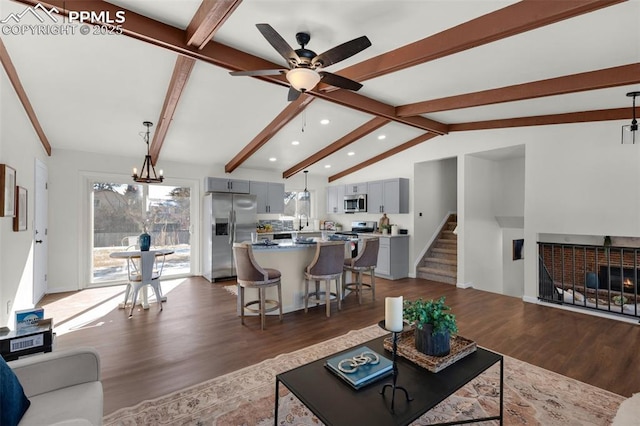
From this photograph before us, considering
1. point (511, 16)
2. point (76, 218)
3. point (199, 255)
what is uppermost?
point (511, 16)

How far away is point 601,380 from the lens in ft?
8.08

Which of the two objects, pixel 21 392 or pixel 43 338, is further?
pixel 43 338

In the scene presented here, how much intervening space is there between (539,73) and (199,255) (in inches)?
261

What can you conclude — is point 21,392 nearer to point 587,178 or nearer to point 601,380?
point 601,380

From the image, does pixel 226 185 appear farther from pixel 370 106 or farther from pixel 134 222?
pixel 370 106

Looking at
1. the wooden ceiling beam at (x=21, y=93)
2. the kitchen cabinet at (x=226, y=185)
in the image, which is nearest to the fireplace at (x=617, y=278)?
the kitchen cabinet at (x=226, y=185)

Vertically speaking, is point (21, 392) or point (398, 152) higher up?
point (398, 152)

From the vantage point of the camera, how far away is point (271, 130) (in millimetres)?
5039

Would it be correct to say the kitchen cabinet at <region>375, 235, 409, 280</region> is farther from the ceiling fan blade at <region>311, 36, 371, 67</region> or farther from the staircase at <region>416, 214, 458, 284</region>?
the ceiling fan blade at <region>311, 36, 371, 67</region>

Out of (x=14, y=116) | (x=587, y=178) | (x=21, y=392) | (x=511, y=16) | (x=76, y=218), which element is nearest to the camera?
(x=21, y=392)

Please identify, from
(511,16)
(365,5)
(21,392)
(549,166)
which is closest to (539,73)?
(511,16)

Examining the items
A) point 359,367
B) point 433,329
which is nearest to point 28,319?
point 359,367

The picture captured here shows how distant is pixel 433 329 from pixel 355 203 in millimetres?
5613

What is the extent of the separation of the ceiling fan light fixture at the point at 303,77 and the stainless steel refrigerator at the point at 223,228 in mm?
4089
